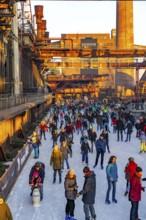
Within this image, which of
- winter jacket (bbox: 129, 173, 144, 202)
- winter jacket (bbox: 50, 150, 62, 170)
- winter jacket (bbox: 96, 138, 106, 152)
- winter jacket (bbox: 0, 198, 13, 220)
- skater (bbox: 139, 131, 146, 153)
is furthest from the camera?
skater (bbox: 139, 131, 146, 153)

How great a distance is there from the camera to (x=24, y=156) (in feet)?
46.4

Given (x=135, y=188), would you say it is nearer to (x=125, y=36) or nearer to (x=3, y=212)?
(x=3, y=212)

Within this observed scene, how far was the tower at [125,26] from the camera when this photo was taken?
297 ft

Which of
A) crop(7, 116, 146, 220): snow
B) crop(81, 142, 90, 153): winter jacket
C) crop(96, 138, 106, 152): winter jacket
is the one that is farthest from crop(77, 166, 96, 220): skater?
crop(81, 142, 90, 153): winter jacket

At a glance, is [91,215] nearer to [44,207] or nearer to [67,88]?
[44,207]

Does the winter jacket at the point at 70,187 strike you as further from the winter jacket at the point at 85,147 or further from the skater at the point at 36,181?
the winter jacket at the point at 85,147

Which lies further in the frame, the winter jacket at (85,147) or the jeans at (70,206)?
the winter jacket at (85,147)

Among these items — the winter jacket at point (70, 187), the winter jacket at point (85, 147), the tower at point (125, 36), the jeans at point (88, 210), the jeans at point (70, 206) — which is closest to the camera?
the jeans at point (88, 210)

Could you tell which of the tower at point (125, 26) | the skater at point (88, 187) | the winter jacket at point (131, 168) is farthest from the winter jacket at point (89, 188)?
the tower at point (125, 26)

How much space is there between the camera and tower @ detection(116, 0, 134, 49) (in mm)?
90375

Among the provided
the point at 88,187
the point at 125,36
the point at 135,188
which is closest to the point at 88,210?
the point at 88,187

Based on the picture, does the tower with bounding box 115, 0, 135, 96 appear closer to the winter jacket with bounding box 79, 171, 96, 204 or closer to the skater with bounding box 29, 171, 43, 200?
the skater with bounding box 29, 171, 43, 200

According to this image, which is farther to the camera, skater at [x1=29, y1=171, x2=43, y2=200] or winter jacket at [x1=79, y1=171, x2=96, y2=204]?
skater at [x1=29, y1=171, x2=43, y2=200]

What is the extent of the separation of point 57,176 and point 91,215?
15.2ft
